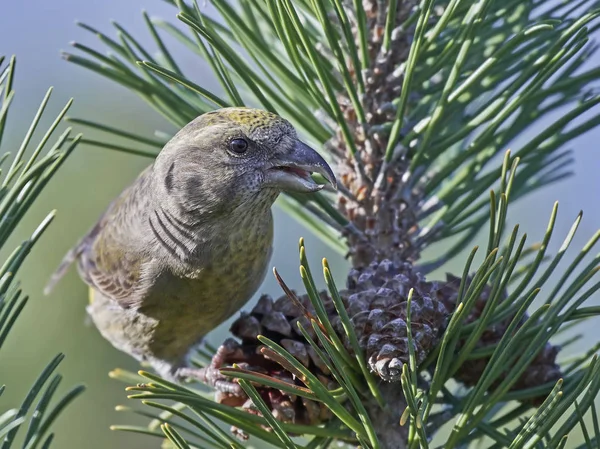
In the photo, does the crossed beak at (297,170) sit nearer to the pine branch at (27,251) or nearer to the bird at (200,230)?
the bird at (200,230)

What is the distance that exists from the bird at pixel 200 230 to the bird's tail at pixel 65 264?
2.77 feet

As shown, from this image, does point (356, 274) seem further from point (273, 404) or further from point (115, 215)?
point (115, 215)

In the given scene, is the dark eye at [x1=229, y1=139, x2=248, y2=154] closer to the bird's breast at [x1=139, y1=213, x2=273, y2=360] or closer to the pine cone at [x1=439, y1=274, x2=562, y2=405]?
the bird's breast at [x1=139, y1=213, x2=273, y2=360]

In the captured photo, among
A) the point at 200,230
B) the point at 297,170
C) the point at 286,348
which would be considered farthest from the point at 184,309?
the point at 286,348

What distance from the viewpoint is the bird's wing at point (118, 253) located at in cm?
342

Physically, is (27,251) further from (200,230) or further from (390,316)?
(200,230)

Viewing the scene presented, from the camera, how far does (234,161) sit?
9.66 feet

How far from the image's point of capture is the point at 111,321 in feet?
12.4

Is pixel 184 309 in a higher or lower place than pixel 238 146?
lower


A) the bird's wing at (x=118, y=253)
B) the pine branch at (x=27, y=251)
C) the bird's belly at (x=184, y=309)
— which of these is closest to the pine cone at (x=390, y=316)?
the pine branch at (x=27, y=251)

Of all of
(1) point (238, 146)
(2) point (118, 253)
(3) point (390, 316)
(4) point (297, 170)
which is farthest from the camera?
(2) point (118, 253)

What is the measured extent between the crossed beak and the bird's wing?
31.6 inches

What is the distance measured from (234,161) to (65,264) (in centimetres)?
202

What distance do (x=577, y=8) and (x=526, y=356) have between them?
124cm
